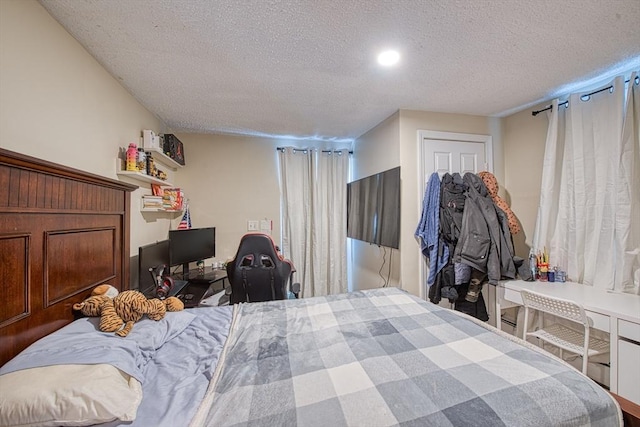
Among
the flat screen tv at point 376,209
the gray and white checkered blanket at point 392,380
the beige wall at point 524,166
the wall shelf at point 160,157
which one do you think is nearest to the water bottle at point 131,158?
the wall shelf at point 160,157

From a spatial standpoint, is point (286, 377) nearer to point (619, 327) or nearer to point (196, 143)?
point (619, 327)

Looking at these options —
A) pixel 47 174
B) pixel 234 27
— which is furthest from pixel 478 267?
pixel 47 174

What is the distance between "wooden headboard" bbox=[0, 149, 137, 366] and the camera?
905 millimetres

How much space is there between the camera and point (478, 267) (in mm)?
2078

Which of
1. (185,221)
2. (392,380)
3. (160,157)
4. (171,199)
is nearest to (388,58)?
(392,380)

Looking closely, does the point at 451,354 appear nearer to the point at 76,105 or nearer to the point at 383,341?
the point at 383,341

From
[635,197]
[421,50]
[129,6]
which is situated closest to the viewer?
[129,6]

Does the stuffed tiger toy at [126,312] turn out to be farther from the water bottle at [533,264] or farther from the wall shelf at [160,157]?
the water bottle at [533,264]

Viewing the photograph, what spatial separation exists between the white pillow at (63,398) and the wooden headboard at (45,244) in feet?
0.98

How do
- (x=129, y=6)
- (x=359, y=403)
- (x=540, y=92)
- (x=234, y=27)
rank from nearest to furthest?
(x=359, y=403)
(x=129, y=6)
(x=234, y=27)
(x=540, y=92)

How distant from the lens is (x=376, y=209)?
109 inches

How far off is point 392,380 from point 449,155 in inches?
89.5

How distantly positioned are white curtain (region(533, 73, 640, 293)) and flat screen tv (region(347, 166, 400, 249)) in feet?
4.20

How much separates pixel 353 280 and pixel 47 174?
10.5 ft
